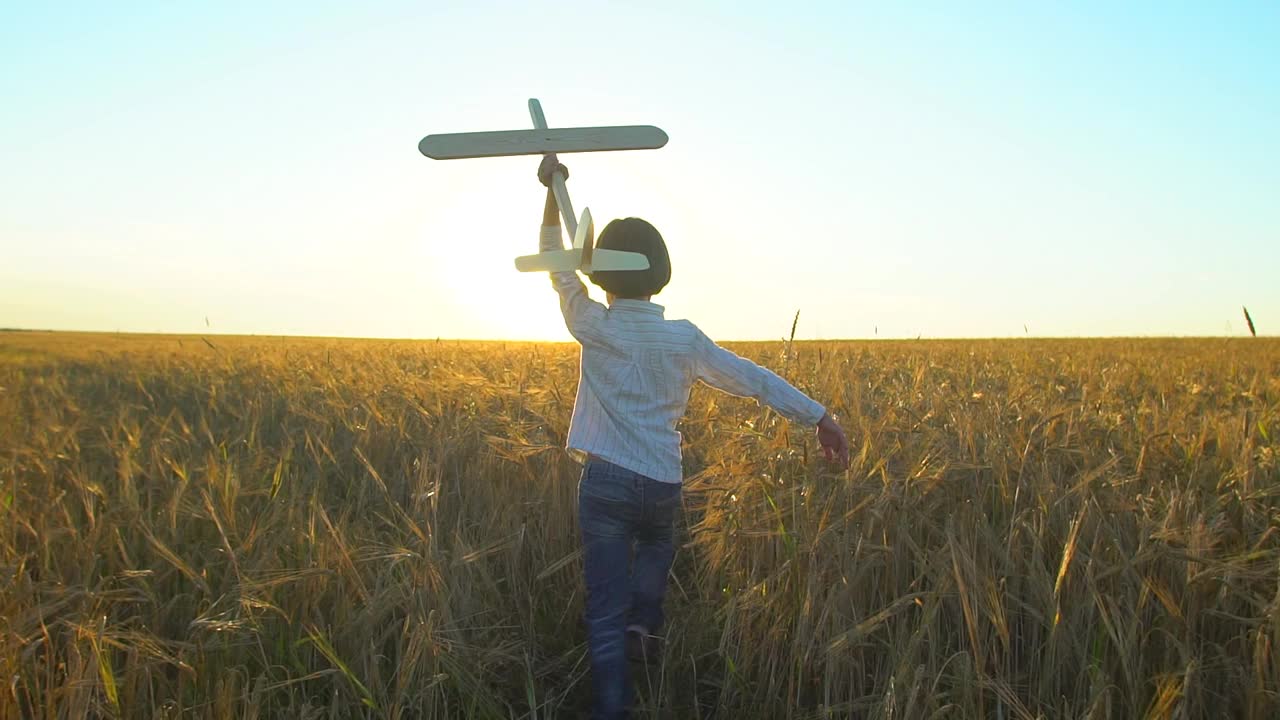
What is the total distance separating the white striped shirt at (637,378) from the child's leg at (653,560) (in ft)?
0.23

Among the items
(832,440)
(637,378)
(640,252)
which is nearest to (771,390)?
(832,440)

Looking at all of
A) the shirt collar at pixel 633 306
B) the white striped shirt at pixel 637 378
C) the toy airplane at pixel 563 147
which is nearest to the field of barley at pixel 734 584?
the white striped shirt at pixel 637 378

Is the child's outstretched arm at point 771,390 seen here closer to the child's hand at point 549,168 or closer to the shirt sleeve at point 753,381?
the shirt sleeve at point 753,381

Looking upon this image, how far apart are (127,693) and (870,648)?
165 cm

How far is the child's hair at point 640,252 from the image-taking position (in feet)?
7.13

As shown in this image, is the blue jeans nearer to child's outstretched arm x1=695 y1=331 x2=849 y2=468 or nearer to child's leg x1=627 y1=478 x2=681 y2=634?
child's leg x1=627 y1=478 x2=681 y2=634

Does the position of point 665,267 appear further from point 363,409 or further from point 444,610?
point 363,409

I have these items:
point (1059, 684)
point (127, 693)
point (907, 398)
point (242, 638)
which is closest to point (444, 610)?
point (242, 638)

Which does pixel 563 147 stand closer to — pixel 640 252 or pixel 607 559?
pixel 640 252

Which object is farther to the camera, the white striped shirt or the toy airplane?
the white striped shirt

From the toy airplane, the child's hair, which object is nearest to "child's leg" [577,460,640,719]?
the child's hair

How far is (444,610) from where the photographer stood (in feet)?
6.35

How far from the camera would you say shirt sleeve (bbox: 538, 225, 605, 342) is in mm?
2129

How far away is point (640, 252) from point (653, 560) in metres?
Result: 0.81
